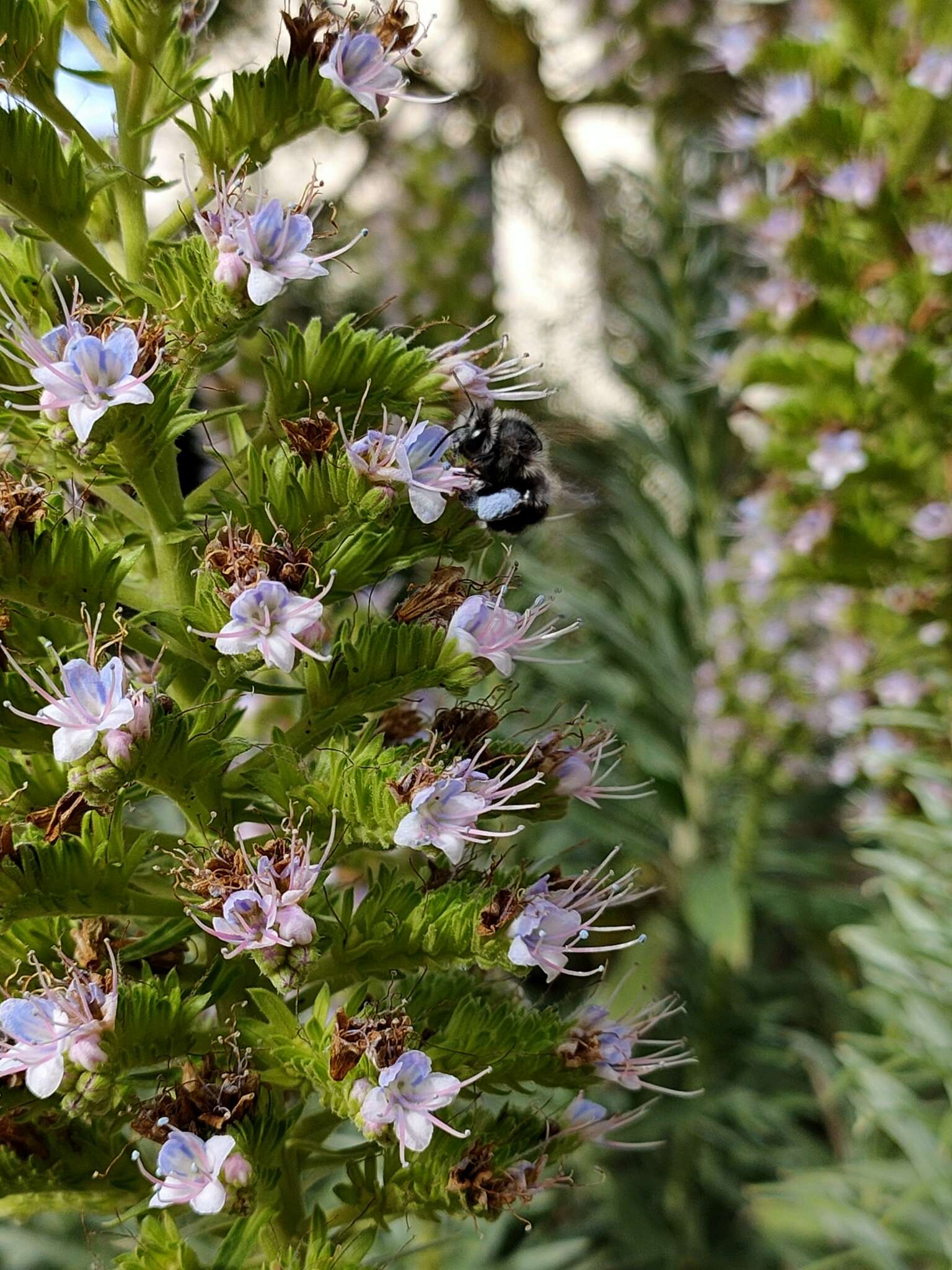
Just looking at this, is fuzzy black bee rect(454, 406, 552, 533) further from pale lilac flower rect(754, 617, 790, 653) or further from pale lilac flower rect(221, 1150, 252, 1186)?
pale lilac flower rect(754, 617, 790, 653)

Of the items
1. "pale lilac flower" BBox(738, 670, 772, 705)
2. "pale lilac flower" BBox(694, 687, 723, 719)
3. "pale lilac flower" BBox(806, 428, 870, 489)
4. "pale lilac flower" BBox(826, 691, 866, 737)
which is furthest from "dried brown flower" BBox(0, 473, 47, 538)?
"pale lilac flower" BBox(738, 670, 772, 705)

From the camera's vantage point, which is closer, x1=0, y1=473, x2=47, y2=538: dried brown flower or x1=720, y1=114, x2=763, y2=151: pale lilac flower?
x1=0, y1=473, x2=47, y2=538: dried brown flower

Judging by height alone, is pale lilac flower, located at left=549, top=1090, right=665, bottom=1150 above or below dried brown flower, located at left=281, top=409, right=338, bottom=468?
below

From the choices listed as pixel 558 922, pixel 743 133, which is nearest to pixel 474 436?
pixel 558 922

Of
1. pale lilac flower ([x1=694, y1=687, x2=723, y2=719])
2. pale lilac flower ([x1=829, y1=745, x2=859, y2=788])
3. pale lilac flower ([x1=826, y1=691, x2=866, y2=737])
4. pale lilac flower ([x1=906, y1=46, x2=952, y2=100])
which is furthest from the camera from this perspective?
pale lilac flower ([x1=694, y1=687, x2=723, y2=719])

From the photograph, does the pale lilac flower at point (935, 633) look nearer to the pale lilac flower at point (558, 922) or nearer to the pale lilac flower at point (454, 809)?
the pale lilac flower at point (558, 922)

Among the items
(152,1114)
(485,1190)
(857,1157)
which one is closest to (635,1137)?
(857,1157)

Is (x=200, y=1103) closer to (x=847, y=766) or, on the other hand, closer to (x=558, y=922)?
(x=558, y=922)
